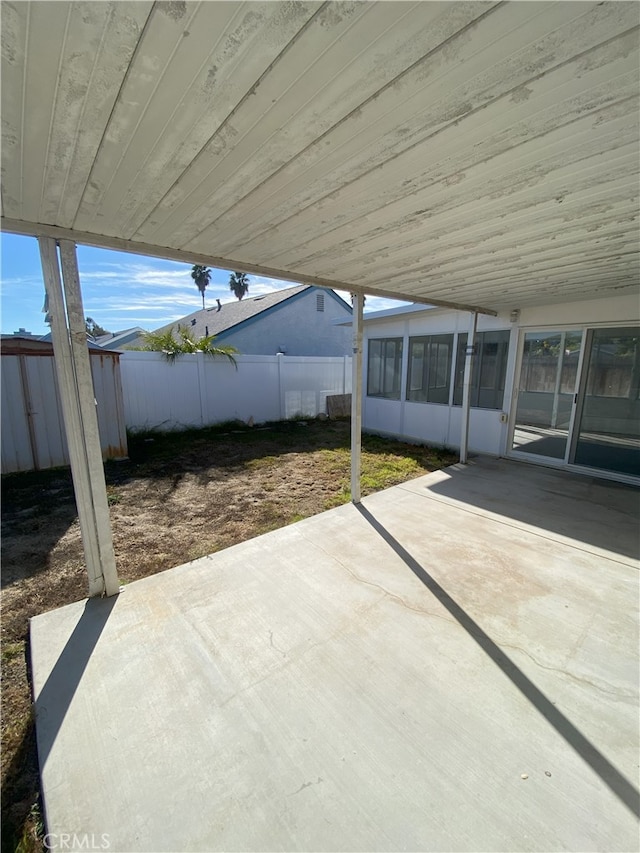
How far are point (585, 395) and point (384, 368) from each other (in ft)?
13.5

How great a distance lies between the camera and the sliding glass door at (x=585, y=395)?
202 inches

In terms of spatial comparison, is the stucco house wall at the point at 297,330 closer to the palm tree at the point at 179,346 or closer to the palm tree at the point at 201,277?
the palm tree at the point at 179,346

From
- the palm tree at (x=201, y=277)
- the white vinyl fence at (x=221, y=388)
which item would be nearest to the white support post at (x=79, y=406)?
the white vinyl fence at (x=221, y=388)

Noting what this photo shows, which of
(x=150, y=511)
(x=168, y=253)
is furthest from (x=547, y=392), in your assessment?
(x=150, y=511)

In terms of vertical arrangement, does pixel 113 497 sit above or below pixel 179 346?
below

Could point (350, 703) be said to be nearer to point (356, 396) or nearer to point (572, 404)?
point (356, 396)

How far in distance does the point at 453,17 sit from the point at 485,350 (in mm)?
6333

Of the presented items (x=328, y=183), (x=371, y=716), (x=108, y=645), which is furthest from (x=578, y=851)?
(x=328, y=183)

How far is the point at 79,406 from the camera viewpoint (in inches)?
95.6

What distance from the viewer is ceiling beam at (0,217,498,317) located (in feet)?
7.05

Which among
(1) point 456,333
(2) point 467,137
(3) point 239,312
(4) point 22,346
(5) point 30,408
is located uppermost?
(3) point 239,312

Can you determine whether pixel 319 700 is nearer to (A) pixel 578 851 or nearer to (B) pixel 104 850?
(B) pixel 104 850

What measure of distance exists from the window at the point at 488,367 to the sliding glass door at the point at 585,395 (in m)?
0.33

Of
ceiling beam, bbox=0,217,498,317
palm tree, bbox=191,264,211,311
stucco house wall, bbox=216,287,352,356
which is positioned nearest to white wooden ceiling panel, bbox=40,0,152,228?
ceiling beam, bbox=0,217,498,317
